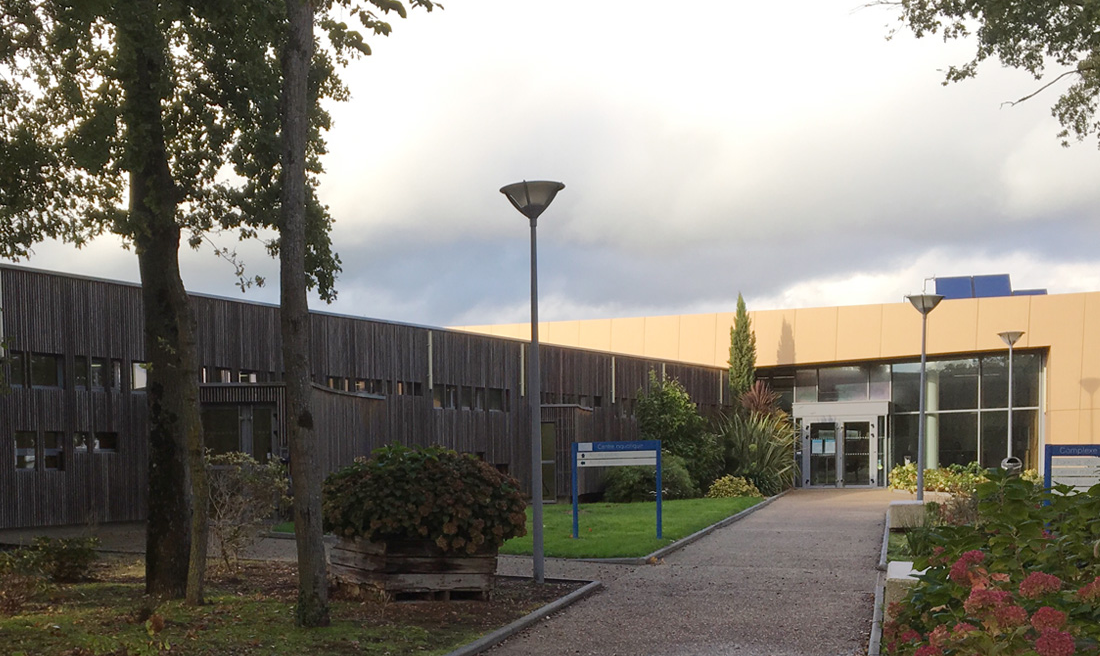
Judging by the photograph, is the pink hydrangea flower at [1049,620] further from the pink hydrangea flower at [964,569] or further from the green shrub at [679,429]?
the green shrub at [679,429]

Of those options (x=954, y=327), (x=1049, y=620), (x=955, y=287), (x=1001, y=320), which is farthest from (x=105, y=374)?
(x=955, y=287)

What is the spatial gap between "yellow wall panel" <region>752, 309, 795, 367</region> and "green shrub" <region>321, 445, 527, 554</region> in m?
27.9

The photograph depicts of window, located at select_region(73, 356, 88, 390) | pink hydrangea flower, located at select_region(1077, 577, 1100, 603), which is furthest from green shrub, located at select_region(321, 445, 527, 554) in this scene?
window, located at select_region(73, 356, 88, 390)

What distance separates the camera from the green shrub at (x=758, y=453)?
3173cm

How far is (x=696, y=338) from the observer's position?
39.4m

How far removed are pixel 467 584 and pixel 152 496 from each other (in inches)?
129

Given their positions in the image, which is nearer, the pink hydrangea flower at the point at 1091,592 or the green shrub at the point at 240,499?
the pink hydrangea flower at the point at 1091,592

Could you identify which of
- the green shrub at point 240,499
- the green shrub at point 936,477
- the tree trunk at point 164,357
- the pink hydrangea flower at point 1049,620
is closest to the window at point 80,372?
the green shrub at point 240,499

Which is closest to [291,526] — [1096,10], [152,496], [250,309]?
[250,309]

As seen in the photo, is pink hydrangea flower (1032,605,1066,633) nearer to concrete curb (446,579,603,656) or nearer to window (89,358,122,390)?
concrete curb (446,579,603,656)

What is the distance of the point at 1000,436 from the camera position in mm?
34969

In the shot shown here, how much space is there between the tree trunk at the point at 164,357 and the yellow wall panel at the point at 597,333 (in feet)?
100

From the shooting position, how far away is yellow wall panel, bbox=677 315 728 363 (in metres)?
39.2

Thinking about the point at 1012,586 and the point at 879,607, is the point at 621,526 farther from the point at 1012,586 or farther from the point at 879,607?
the point at 1012,586
